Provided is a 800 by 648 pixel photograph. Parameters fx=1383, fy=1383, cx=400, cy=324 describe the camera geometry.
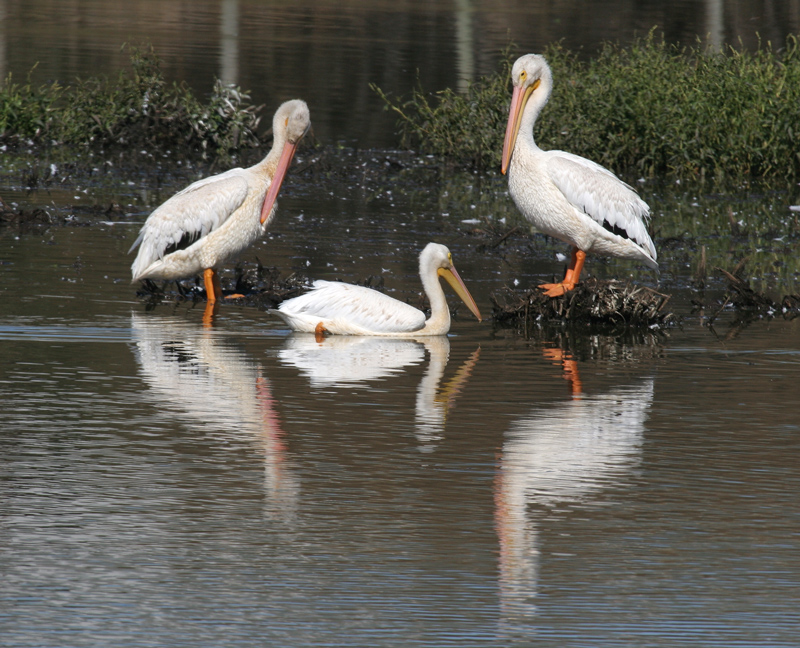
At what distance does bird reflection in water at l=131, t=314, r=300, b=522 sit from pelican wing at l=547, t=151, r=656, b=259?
2805 mm

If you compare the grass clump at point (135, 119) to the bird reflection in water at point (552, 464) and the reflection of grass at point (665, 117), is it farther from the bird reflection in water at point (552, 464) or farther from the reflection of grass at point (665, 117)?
the bird reflection in water at point (552, 464)

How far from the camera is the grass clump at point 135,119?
1623cm

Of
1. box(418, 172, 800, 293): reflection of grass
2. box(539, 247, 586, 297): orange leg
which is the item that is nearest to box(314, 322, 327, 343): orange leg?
box(539, 247, 586, 297): orange leg

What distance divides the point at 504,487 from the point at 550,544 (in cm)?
57

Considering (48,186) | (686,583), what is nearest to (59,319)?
(686,583)

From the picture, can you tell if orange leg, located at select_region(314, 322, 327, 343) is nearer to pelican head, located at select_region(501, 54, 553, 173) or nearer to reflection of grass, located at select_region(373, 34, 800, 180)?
pelican head, located at select_region(501, 54, 553, 173)

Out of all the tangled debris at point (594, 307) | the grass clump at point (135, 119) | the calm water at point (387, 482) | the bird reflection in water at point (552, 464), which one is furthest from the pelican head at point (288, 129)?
the grass clump at point (135, 119)

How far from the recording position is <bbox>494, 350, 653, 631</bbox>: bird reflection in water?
13.0 feet

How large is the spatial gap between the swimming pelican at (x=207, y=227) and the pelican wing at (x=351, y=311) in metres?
1.23

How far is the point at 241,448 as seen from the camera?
5.16m

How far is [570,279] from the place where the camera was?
891 cm

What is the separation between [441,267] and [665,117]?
7593mm

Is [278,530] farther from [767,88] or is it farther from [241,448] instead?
[767,88]

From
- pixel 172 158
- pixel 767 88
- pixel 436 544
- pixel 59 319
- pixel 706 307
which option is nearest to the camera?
pixel 436 544
